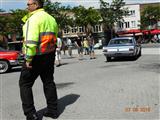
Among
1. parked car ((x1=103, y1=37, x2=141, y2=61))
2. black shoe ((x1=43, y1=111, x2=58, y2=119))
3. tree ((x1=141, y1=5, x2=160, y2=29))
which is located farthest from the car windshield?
tree ((x1=141, y1=5, x2=160, y2=29))

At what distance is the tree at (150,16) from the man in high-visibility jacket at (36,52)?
7952 cm

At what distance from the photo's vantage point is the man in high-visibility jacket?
5.99 metres

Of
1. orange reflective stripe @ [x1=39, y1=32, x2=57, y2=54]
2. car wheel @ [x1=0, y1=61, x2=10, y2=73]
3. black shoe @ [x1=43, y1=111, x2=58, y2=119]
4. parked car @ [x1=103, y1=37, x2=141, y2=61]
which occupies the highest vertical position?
orange reflective stripe @ [x1=39, y1=32, x2=57, y2=54]

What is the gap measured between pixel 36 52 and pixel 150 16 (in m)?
82.9

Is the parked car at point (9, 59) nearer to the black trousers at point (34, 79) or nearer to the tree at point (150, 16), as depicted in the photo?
the black trousers at point (34, 79)

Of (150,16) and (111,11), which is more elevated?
(111,11)

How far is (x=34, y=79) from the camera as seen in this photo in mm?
6410

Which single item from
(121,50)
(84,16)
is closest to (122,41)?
(121,50)

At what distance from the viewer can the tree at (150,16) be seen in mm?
83875

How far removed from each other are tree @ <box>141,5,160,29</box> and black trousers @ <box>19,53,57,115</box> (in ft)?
261

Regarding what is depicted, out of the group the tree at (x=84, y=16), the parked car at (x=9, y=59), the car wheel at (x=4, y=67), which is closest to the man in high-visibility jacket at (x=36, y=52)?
the parked car at (x=9, y=59)

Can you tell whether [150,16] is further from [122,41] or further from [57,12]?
[122,41]
